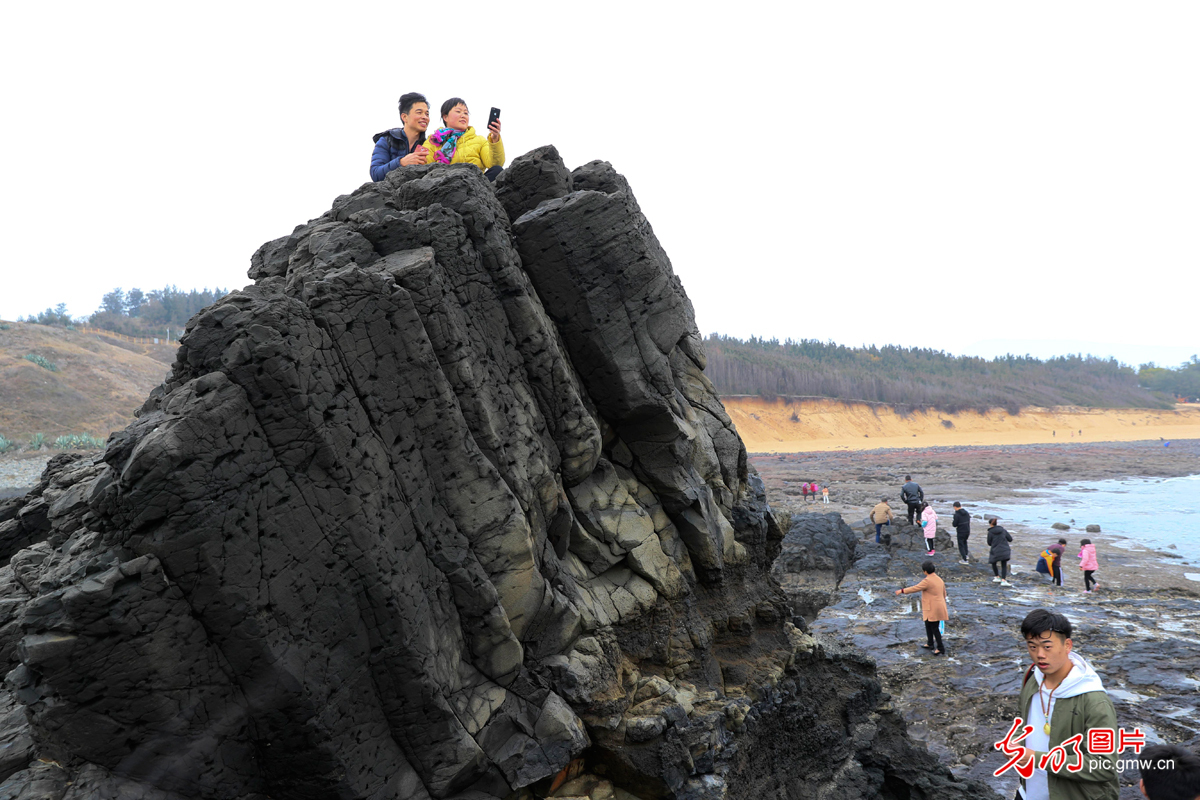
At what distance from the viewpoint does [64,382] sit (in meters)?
52.5

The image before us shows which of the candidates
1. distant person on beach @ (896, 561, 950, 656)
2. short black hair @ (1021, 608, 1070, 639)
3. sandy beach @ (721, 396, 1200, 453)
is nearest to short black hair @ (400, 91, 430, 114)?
short black hair @ (1021, 608, 1070, 639)

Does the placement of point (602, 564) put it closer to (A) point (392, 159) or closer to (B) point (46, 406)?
(A) point (392, 159)

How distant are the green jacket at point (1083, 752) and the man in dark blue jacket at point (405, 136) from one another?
851 cm

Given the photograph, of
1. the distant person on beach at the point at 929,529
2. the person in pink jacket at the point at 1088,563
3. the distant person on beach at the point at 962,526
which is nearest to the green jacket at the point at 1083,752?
the person in pink jacket at the point at 1088,563

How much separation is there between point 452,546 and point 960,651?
47.5ft

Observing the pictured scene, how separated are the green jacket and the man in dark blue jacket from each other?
27.9 ft

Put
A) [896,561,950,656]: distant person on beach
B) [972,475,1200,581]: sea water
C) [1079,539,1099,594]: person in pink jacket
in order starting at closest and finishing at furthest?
[896,561,950,656]: distant person on beach → [1079,539,1099,594]: person in pink jacket → [972,475,1200,581]: sea water

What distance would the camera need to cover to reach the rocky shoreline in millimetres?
12109

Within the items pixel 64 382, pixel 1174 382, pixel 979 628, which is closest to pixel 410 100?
pixel 979 628

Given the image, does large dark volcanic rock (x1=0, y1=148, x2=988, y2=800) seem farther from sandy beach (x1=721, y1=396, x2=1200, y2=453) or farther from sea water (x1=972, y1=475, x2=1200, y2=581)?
sandy beach (x1=721, y1=396, x2=1200, y2=453)

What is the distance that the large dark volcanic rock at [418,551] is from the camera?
14.7 feet

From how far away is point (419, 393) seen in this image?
5672 mm

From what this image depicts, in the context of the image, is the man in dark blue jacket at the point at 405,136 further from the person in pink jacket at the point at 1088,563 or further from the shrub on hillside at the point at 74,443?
the shrub on hillside at the point at 74,443

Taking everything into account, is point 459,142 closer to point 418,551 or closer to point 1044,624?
point 418,551
